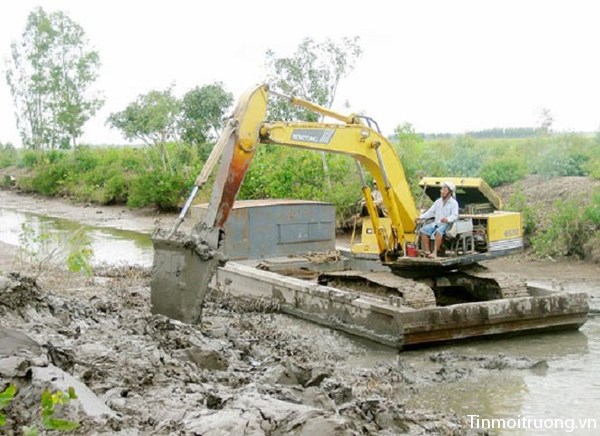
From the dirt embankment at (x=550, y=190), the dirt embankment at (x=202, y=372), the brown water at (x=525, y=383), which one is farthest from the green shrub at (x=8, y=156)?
the brown water at (x=525, y=383)

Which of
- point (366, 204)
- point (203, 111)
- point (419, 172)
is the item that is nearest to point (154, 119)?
point (203, 111)

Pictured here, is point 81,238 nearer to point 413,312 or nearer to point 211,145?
point 413,312

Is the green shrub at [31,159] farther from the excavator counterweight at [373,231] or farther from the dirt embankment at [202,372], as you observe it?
the dirt embankment at [202,372]

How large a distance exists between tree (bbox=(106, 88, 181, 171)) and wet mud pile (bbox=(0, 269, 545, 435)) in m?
21.7

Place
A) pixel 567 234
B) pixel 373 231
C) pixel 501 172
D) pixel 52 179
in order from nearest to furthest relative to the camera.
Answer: pixel 373 231
pixel 567 234
pixel 501 172
pixel 52 179

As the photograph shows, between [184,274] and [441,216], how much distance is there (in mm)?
3932

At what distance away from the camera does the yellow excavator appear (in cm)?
1062

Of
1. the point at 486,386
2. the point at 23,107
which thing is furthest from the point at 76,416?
the point at 23,107

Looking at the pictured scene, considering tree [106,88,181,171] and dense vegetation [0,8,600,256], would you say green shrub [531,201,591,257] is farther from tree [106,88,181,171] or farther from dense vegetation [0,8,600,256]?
tree [106,88,181,171]

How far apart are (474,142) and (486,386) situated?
1834 centimetres

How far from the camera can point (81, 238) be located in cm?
1609

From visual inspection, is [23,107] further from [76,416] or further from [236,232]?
[76,416]

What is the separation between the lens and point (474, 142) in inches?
1080

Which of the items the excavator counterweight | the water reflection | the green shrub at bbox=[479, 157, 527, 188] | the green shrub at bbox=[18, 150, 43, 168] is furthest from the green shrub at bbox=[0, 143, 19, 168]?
the excavator counterweight
